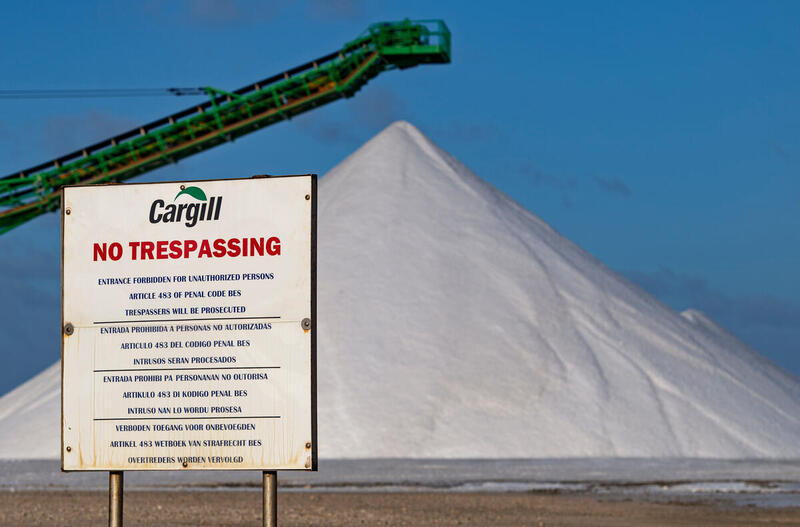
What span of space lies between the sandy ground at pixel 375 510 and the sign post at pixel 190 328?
8046 mm

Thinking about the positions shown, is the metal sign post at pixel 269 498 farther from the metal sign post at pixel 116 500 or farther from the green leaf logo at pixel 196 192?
the green leaf logo at pixel 196 192

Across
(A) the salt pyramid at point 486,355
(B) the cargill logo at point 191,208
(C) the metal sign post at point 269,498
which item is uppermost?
(A) the salt pyramid at point 486,355

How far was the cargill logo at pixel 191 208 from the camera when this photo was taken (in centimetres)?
487

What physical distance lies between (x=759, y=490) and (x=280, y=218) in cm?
1507

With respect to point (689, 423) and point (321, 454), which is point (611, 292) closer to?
point (689, 423)

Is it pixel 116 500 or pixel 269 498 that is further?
pixel 116 500

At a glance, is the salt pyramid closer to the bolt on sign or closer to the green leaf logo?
the bolt on sign

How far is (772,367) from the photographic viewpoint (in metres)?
35.2

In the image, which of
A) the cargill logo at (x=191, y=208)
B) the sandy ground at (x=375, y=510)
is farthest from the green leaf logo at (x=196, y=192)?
the sandy ground at (x=375, y=510)

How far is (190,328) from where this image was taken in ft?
15.6

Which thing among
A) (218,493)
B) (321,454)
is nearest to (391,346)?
(321,454)

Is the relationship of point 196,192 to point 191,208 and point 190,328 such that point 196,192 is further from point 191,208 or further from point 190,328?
point 190,328

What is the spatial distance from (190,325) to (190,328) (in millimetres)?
14

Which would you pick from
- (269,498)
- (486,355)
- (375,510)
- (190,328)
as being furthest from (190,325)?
(486,355)
